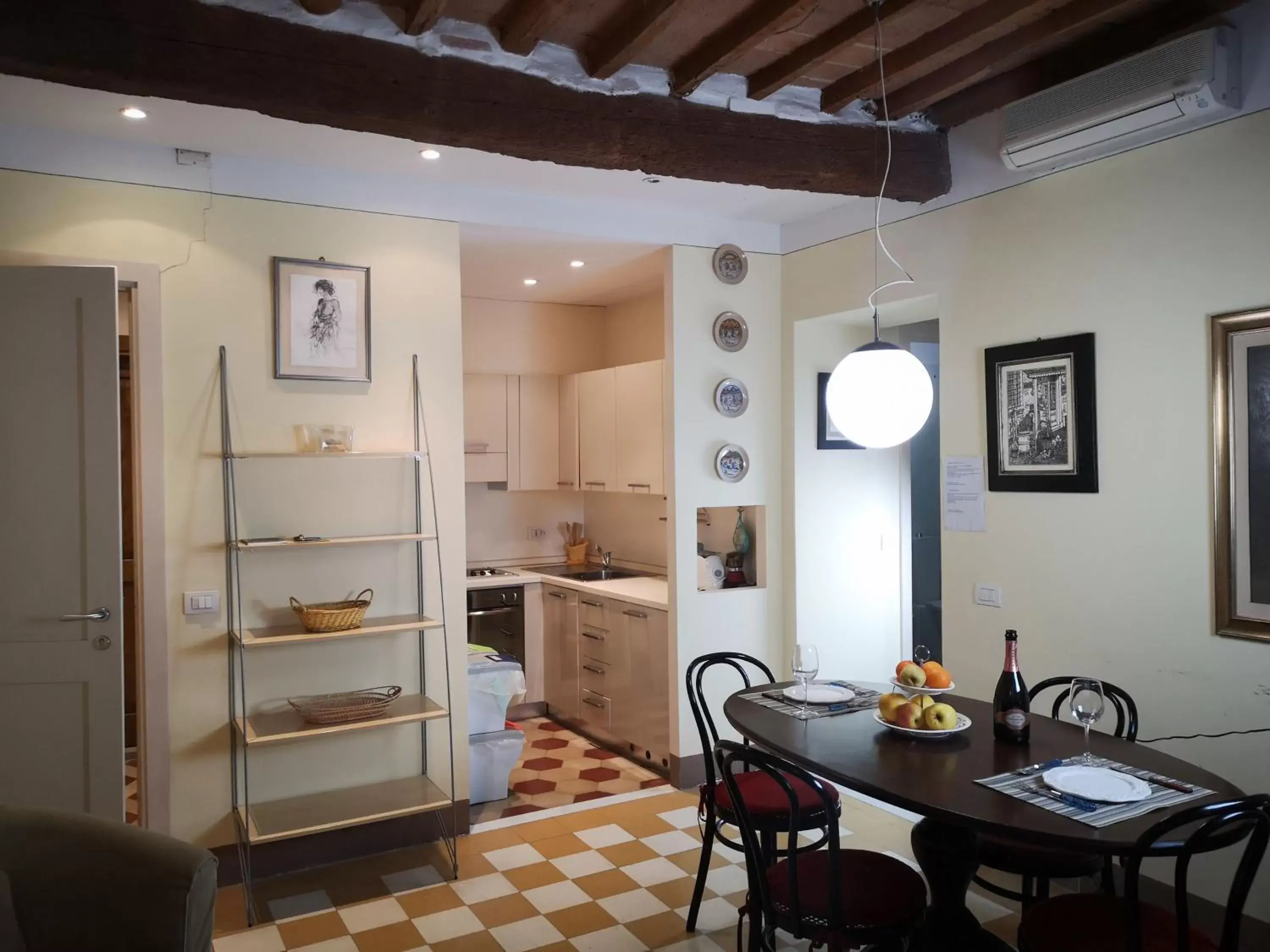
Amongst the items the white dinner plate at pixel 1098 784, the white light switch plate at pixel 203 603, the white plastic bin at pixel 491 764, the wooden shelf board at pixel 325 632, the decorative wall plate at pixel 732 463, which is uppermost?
the decorative wall plate at pixel 732 463

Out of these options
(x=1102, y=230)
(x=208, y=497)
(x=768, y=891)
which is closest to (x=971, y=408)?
(x=1102, y=230)

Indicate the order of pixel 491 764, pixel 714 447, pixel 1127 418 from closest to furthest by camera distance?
pixel 1127 418 → pixel 491 764 → pixel 714 447

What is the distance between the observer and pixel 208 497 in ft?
11.6

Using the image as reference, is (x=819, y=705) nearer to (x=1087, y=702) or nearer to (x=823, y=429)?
(x=1087, y=702)

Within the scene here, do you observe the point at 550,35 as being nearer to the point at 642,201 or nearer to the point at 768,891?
the point at 642,201

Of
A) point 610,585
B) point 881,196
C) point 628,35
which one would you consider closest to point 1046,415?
point 881,196

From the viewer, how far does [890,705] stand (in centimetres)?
267

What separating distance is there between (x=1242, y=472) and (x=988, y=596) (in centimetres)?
106

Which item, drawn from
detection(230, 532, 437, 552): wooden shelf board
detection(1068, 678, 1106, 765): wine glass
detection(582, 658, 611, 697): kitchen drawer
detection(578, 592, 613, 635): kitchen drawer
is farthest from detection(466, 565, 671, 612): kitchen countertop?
detection(1068, 678, 1106, 765): wine glass

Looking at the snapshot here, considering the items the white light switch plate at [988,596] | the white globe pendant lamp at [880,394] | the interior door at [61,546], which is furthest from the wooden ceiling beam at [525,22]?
the white light switch plate at [988,596]

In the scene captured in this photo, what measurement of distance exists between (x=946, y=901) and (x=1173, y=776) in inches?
28.3

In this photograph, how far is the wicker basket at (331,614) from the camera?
3.50 metres

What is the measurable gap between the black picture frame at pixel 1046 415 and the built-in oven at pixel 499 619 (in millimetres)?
2916

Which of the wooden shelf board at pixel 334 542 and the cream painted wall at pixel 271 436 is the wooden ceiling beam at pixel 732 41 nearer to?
the cream painted wall at pixel 271 436
